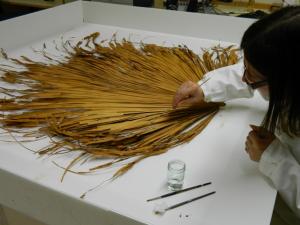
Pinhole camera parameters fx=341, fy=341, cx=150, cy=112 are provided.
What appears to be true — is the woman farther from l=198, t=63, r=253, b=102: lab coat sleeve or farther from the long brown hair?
l=198, t=63, r=253, b=102: lab coat sleeve

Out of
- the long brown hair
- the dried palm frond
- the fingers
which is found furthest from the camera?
the fingers

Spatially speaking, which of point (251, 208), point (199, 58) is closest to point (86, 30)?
point (199, 58)

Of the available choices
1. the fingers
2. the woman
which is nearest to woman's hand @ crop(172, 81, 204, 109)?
the fingers

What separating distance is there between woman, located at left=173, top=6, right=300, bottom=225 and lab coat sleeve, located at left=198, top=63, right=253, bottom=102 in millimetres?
288

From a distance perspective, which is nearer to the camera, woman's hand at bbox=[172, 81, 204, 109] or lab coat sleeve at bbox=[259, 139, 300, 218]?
lab coat sleeve at bbox=[259, 139, 300, 218]

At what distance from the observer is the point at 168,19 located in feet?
6.84

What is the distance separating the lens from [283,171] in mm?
894

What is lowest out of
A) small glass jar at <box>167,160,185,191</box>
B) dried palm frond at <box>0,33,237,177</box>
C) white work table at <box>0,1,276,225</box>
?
white work table at <box>0,1,276,225</box>

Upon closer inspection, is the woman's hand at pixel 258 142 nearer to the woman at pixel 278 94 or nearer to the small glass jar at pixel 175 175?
the woman at pixel 278 94

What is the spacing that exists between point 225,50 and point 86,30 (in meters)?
0.88

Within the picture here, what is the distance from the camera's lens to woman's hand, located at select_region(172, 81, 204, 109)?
126 centimetres

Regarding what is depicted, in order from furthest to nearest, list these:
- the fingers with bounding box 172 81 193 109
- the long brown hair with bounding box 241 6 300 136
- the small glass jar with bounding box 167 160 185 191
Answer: the fingers with bounding box 172 81 193 109 < the small glass jar with bounding box 167 160 185 191 < the long brown hair with bounding box 241 6 300 136

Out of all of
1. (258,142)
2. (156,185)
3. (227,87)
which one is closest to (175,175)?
(156,185)

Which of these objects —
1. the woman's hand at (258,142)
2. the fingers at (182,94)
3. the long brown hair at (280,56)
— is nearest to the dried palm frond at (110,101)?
the fingers at (182,94)
